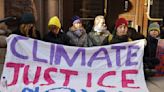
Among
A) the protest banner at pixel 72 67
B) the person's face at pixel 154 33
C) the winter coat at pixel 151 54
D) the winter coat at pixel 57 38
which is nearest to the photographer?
the protest banner at pixel 72 67

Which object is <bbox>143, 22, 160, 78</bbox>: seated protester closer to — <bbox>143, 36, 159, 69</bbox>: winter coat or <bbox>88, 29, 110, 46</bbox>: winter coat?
<bbox>143, 36, 159, 69</bbox>: winter coat

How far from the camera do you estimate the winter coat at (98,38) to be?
6.35 m

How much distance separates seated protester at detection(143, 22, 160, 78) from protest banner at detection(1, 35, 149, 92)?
1.52 ft

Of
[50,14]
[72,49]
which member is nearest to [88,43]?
[72,49]

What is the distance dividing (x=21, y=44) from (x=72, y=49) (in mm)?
698

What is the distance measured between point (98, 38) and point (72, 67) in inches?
29.5

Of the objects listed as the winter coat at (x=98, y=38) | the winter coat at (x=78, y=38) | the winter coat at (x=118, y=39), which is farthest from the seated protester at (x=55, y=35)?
the winter coat at (x=118, y=39)

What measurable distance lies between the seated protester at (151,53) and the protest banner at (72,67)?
0.46 m

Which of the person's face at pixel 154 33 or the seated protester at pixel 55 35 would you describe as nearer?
the seated protester at pixel 55 35

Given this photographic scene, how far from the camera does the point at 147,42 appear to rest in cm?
664

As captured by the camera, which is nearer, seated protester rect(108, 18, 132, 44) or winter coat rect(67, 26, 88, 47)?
seated protester rect(108, 18, 132, 44)

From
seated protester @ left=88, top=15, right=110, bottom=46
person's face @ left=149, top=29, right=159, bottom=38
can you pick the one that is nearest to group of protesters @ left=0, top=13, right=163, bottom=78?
Answer: seated protester @ left=88, top=15, right=110, bottom=46

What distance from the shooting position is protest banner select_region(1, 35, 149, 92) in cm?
568

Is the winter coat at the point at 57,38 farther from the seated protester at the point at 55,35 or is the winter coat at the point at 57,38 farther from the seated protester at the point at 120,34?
the seated protester at the point at 120,34
